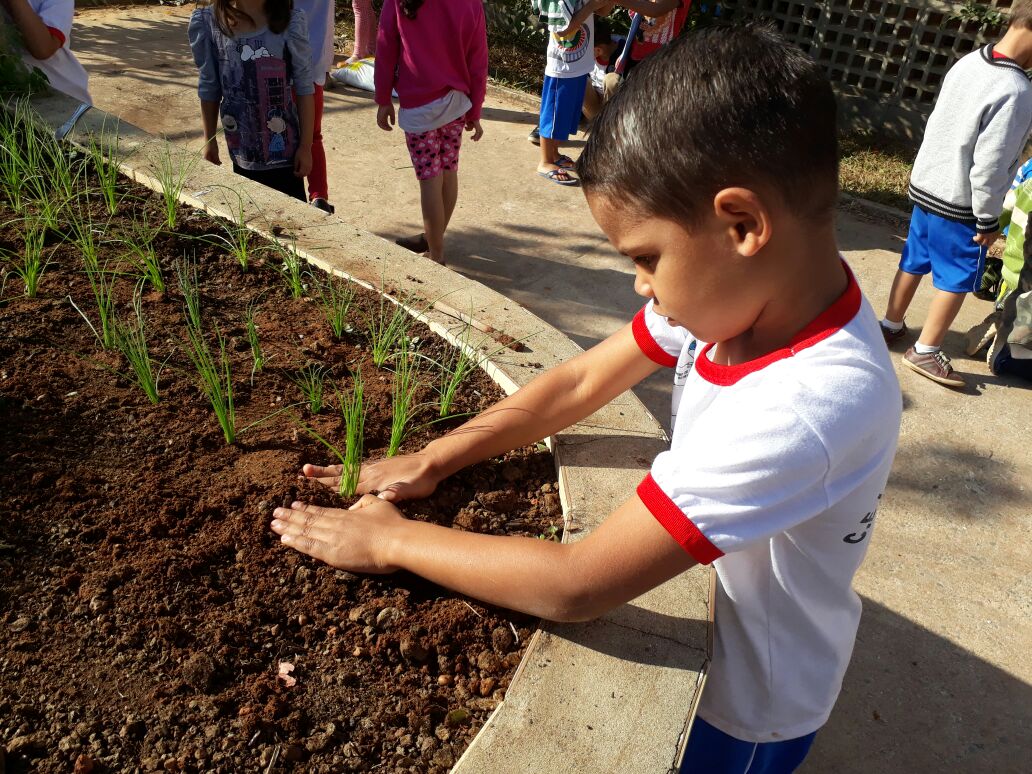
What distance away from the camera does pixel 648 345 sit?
1840 mm

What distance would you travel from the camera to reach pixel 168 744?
1.39 meters

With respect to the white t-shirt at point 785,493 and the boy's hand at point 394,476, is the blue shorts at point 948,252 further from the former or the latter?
the boy's hand at point 394,476

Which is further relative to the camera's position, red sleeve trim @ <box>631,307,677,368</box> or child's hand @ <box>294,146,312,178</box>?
child's hand @ <box>294,146,312,178</box>

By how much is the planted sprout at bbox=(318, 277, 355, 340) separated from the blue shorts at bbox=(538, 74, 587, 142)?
353 cm

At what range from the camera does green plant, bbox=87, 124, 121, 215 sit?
288 centimetres

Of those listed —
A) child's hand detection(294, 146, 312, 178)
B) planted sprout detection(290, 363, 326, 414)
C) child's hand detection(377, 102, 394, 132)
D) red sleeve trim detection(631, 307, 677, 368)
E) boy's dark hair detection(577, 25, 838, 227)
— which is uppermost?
boy's dark hair detection(577, 25, 838, 227)

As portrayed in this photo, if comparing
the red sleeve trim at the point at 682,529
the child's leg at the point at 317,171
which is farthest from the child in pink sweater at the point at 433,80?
the red sleeve trim at the point at 682,529

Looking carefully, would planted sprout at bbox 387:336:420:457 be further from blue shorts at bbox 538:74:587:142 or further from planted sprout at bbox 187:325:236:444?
blue shorts at bbox 538:74:587:142

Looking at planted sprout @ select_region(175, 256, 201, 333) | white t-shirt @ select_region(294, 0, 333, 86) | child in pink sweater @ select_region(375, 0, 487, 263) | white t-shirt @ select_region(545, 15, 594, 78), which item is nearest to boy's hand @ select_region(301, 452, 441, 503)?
planted sprout @ select_region(175, 256, 201, 333)

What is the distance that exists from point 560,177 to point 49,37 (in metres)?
3.10

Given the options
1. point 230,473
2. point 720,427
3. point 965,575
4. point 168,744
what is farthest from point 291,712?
point 965,575

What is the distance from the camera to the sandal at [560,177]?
5.91 m

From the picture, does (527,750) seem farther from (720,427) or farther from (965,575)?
(965,575)

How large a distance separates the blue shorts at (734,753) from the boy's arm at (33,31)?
166 inches
